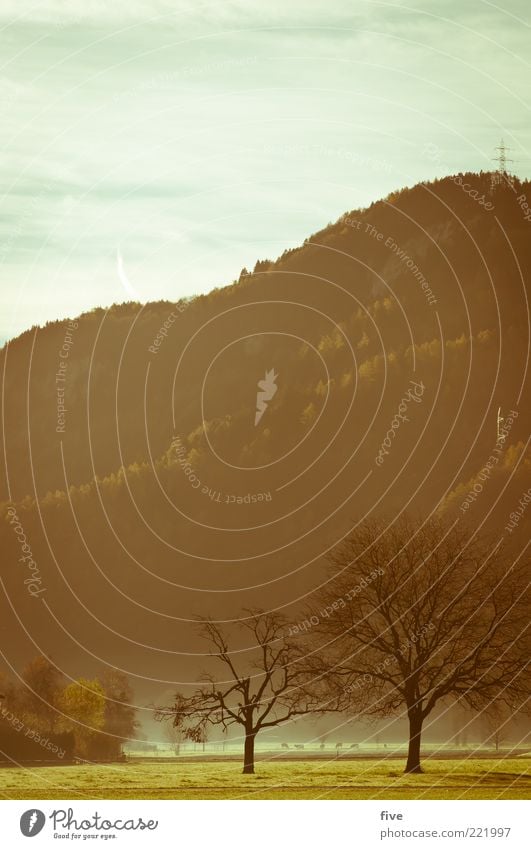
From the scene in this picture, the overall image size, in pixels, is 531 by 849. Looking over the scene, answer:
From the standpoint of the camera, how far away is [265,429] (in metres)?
64.9

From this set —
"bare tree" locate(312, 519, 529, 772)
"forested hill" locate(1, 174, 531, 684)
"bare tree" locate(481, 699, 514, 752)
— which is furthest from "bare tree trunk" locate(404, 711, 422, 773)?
"forested hill" locate(1, 174, 531, 684)

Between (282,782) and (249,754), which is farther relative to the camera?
(249,754)

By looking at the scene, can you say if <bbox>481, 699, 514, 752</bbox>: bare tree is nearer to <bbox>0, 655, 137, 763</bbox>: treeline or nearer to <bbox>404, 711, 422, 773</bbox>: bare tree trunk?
<bbox>404, 711, 422, 773</bbox>: bare tree trunk

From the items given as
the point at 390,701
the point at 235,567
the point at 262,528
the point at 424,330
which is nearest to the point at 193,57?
the point at 390,701

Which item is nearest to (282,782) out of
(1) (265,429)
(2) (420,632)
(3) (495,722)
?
(2) (420,632)

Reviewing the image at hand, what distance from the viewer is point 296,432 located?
212ft

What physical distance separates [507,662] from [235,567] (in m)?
39.7

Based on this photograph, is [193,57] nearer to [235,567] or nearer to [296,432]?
[296,432]

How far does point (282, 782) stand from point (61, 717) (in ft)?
46.1

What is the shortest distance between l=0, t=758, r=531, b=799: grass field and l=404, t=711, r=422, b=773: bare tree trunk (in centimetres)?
31

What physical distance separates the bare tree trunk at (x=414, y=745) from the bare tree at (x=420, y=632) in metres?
0.02

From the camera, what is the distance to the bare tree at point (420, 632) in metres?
28.4

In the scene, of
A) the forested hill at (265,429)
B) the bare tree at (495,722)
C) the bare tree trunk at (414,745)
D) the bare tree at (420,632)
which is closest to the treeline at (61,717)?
the bare tree at (420,632)

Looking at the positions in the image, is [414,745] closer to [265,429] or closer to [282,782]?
→ [282,782]
